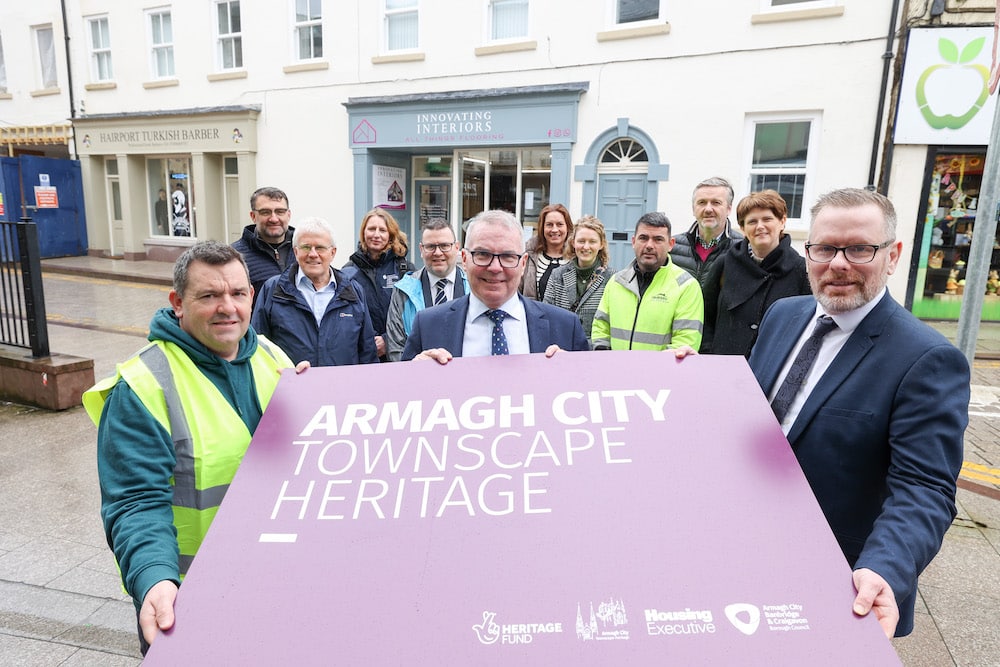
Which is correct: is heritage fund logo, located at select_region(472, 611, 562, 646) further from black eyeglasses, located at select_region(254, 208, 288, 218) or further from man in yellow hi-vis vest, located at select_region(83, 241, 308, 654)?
black eyeglasses, located at select_region(254, 208, 288, 218)

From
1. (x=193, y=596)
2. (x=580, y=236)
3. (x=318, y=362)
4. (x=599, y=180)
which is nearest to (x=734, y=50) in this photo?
(x=599, y=180)

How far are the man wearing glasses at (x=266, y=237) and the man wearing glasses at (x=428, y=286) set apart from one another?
999 mm

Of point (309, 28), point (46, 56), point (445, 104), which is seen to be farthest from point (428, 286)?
point (46, 56)

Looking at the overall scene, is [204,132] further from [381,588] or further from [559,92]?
[381,588]

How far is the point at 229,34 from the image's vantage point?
13445mm

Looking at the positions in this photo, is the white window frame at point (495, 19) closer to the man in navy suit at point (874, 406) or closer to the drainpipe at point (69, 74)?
the man in navy suit at point (874, 406)

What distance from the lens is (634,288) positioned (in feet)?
11.3

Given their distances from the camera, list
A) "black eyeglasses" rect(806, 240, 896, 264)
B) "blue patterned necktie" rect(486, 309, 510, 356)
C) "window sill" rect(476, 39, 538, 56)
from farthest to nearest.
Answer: "window sill" rect(476, 39, 538, 56)
"blue patterned necktie" rect(486, 309, 510, 356)
"black eyeglasses" rect(806, 240, 896, 264)

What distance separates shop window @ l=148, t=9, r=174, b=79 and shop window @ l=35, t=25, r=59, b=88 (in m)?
3.92

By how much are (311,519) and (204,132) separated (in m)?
14.9

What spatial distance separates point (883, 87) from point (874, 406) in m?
8.82

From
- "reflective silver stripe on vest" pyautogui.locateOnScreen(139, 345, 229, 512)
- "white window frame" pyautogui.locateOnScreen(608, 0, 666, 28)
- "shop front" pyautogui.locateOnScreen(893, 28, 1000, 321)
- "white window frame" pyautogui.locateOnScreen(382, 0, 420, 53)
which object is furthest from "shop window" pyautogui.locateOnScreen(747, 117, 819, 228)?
"reflective silver stripe on vest" pyautogui.locateOnScreen(139, 345, 229, 512)

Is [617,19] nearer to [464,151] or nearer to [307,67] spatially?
[464,151]

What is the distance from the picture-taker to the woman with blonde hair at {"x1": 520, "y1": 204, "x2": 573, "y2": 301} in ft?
14.0
